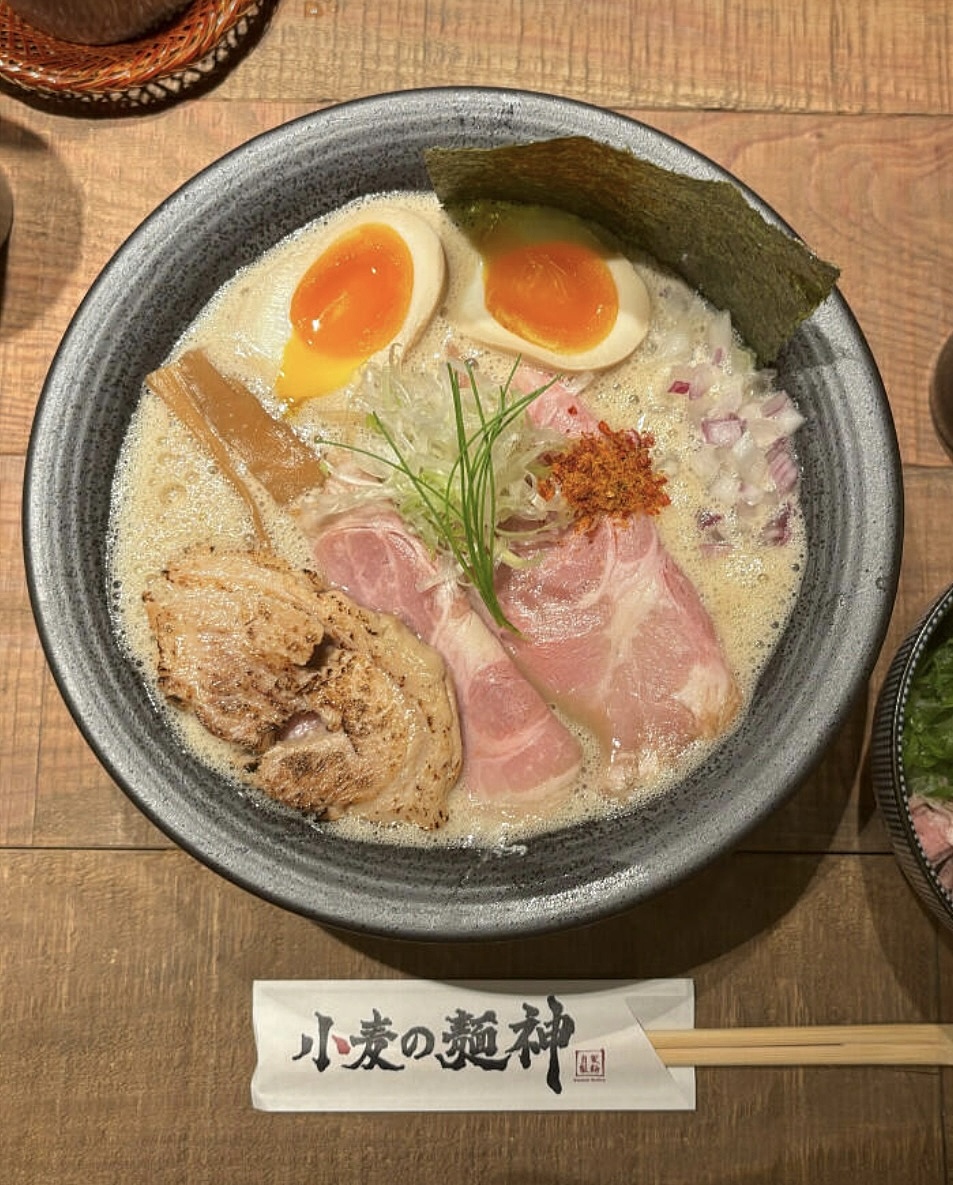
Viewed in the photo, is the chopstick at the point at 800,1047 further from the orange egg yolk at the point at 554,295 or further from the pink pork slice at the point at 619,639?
the orange egg yolk at the point at 554,295

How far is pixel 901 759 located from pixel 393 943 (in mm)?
915

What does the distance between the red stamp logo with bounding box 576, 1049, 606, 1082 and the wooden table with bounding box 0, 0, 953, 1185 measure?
3.5 inches

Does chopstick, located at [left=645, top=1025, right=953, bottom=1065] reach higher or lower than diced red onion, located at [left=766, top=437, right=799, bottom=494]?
lower

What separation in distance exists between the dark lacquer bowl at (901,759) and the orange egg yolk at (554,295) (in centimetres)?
72

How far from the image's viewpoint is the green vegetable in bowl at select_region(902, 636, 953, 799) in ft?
5.69

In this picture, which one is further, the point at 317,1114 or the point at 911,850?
the point at 317,1114

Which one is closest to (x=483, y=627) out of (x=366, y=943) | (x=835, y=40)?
(x=366, y=943)

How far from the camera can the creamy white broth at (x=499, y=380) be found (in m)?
1.75

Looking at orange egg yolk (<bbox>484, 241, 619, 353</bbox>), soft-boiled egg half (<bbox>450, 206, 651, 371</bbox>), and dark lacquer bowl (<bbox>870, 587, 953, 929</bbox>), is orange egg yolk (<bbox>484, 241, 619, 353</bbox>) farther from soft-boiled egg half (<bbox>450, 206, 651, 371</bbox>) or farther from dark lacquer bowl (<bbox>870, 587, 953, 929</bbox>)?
dark lacquer bowl (<bbox>870, 587, 953, 929</bbox>)

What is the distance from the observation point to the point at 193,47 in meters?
1.98

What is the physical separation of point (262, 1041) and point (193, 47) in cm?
181

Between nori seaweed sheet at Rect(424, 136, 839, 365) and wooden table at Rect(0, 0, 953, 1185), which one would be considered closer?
nori seaweed sheet at Rect(424, 136, 839, 365)

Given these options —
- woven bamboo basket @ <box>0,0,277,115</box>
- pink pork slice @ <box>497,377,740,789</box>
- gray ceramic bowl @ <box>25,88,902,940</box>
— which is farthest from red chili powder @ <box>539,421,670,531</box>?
woven bamboo basket @ <box>0,0,277,115</box>

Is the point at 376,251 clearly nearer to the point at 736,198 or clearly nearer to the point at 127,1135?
the point at 736,198
